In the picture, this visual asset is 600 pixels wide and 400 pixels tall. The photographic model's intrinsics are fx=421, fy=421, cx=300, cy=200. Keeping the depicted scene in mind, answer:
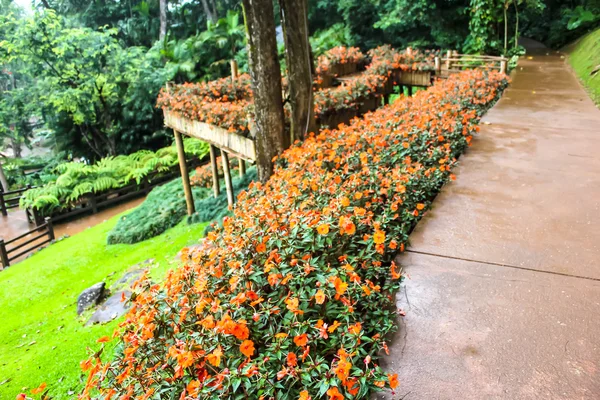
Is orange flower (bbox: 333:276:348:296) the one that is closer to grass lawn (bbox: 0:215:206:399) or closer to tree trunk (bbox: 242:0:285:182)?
grass lawn (bbox: 0:215:206:399)

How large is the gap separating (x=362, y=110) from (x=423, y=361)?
26.3 ft

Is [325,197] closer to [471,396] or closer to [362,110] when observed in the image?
[471,396]

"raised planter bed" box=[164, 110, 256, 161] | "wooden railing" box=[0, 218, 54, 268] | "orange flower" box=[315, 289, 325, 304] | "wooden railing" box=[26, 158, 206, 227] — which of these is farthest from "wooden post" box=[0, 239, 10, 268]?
"orange flower" box=[315, 289, 325, 304]

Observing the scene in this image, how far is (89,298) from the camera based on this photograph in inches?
282

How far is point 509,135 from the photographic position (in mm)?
6387

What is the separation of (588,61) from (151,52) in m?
17.3

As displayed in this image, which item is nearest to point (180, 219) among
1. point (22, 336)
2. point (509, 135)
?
point (22, 336)

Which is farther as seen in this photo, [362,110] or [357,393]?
[362,110]

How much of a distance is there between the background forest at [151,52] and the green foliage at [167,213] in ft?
21.4

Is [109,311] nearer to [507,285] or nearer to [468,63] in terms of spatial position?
[507,285]

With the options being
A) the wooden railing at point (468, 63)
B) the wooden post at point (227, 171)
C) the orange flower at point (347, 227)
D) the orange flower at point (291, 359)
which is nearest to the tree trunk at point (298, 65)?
the wooden post at point (227, 171)

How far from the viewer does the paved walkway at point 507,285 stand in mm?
2174

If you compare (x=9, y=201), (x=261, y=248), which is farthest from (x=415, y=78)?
(x=9, y=201)

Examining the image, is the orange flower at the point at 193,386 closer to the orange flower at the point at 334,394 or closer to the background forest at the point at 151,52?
the orange flower at the point at 334,394
